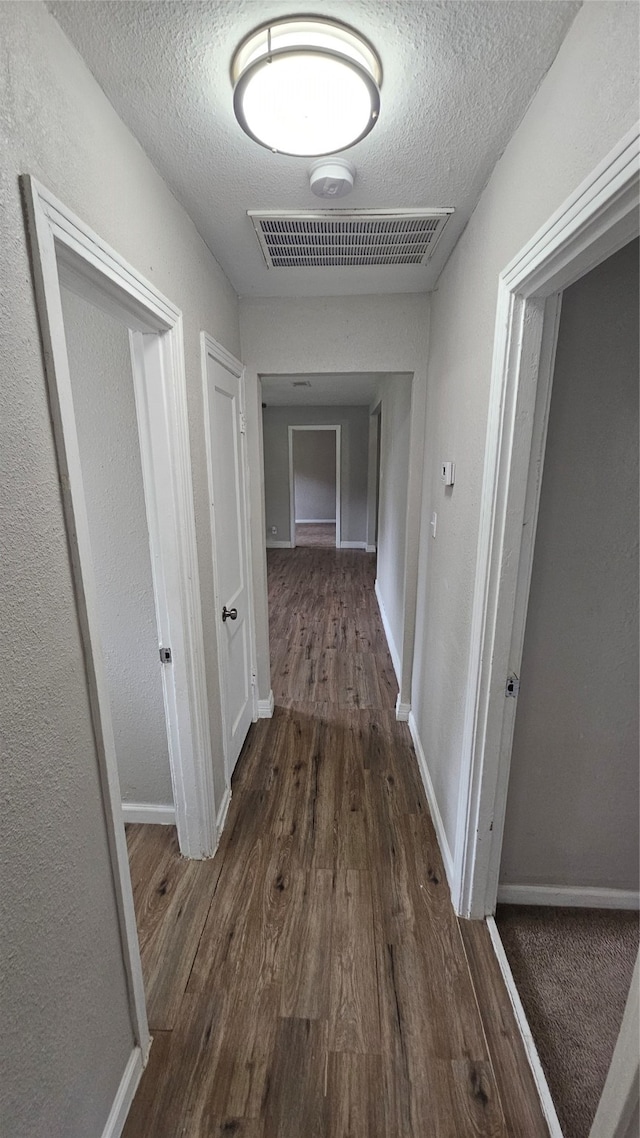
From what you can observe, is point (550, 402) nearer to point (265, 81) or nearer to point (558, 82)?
point (558, 82)

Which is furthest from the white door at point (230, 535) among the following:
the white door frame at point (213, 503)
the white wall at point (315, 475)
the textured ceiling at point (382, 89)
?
the white wall at point (315, 475)

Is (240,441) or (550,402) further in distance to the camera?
(240,441)

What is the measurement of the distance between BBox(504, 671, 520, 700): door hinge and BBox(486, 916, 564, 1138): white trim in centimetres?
87

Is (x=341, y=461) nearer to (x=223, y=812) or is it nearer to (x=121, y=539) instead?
(x=121, y=539)

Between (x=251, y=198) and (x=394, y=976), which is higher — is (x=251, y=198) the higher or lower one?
the higher one

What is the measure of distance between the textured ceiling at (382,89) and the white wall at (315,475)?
8.20 metres

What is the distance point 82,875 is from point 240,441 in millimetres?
1876

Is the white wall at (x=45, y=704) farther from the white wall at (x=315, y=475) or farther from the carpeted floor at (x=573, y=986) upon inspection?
the white wall at (x=315, y=475)

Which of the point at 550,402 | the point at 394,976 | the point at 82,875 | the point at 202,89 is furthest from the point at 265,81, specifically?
the point at 394,976

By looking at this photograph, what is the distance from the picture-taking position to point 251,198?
4.53ft

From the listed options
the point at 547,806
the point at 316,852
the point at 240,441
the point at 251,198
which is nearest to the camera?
the point at 251,198

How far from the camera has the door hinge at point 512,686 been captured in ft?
4.31

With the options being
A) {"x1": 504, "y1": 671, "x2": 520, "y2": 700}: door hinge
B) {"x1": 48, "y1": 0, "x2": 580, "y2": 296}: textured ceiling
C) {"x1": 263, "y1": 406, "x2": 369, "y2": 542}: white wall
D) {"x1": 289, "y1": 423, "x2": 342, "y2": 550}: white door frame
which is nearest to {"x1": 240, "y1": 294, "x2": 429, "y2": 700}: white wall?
{"x1": 48, "y1": 0, "x2": 580, "y2": 296}: textured ceiling

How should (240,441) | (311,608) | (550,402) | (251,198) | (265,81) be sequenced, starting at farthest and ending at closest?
(311,608), (240,441), (251,198), (550,402), (265,81)
